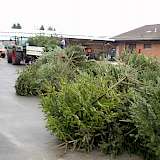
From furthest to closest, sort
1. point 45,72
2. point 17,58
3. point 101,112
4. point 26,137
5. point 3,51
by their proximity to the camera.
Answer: point 3,51 < point 17,58 < point 45,72 < point 26,137 < point 101,112

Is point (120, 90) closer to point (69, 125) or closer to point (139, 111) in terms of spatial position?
point (69, 125)

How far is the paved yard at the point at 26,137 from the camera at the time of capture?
25.9ft

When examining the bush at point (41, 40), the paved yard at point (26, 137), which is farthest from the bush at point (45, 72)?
the bush at point (41, 40)

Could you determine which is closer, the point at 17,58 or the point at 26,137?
the point at 26,137

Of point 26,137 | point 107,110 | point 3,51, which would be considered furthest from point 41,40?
point 107,110

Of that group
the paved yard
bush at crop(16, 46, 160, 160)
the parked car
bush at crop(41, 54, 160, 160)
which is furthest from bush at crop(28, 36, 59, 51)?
bush at crop(41, 54, 160, 160)

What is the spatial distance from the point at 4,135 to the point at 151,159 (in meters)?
3.71

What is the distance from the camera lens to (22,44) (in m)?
36.8

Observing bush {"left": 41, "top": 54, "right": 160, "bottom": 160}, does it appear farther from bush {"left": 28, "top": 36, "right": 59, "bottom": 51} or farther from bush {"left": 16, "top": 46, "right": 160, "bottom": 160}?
bush {"left": 28, "top": 36, "right": 59, "bottom": 51}

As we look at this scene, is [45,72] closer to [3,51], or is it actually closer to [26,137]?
[26,137]

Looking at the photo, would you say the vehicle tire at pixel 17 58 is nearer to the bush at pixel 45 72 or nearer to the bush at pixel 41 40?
the bush at pixel 41 40

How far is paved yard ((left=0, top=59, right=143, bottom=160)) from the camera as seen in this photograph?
7.89 metres

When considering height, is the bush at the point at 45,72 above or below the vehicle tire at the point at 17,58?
above

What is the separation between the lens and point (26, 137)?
933 centimetres
